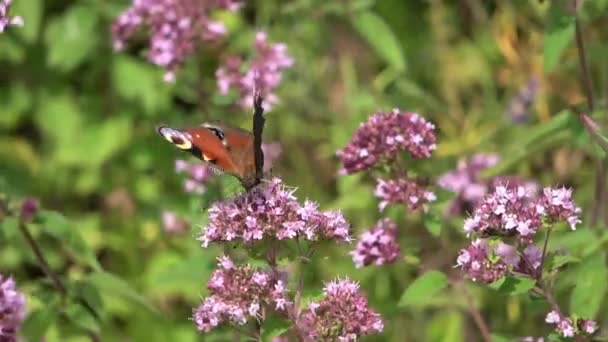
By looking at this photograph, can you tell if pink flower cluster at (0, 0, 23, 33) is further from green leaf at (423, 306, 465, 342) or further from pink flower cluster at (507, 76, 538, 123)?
pink flower cluster at (507, 76, 538, 123)

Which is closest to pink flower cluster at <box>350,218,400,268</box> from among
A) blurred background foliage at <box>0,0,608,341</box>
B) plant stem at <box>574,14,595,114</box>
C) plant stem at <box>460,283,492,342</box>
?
plant stem at <box>460,283,492,342</box>

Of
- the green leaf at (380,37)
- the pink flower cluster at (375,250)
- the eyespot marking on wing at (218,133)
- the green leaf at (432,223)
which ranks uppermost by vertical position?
the green leaf at (380,37)

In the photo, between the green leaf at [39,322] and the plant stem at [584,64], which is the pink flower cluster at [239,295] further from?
the plant stem at [584,64]

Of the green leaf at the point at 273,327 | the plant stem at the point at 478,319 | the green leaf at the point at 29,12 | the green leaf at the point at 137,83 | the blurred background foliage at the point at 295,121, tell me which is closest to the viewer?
the green leaf at the point at 273,327

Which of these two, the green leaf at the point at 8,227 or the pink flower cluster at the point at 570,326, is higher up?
the green leaf at the point at 8,227

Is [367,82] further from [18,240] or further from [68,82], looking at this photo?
[18,240]

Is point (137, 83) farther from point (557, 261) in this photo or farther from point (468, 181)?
point (557, 261)

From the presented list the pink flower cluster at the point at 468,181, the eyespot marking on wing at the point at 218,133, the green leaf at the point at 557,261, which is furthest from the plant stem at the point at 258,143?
the pink flower cluster at the point at 468,181
